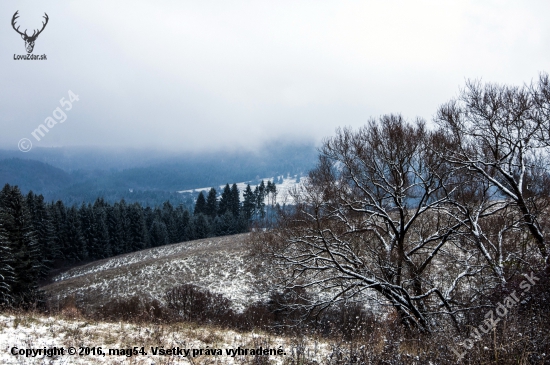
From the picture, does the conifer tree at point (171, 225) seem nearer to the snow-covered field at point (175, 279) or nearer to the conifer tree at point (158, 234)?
the conifer tree at point (158, 234)

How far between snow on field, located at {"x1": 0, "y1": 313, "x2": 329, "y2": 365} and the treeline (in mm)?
24484

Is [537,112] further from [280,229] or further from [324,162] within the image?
[280,229]

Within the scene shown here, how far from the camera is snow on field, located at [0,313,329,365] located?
525cm

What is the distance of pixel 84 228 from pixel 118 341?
215 feet

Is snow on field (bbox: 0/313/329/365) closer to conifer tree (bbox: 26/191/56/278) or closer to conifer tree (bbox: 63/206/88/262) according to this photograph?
conifer tree (bbox: 26/191/56/278)

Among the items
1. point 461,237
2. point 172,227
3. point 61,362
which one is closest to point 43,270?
point 172,227

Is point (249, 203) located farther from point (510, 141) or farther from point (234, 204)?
point (510, 141)

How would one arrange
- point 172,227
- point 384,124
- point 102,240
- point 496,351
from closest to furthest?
point 496,351, point 384,124, point 102,240, point 172,227

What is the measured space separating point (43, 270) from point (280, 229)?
163ft

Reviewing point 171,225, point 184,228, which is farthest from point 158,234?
point 184,228

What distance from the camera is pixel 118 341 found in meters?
6.29

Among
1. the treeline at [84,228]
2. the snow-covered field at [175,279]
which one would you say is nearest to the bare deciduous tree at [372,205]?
the snow-covered field at [175,279]

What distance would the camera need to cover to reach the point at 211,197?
8888cm

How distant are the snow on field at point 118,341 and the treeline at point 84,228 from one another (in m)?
24.5
